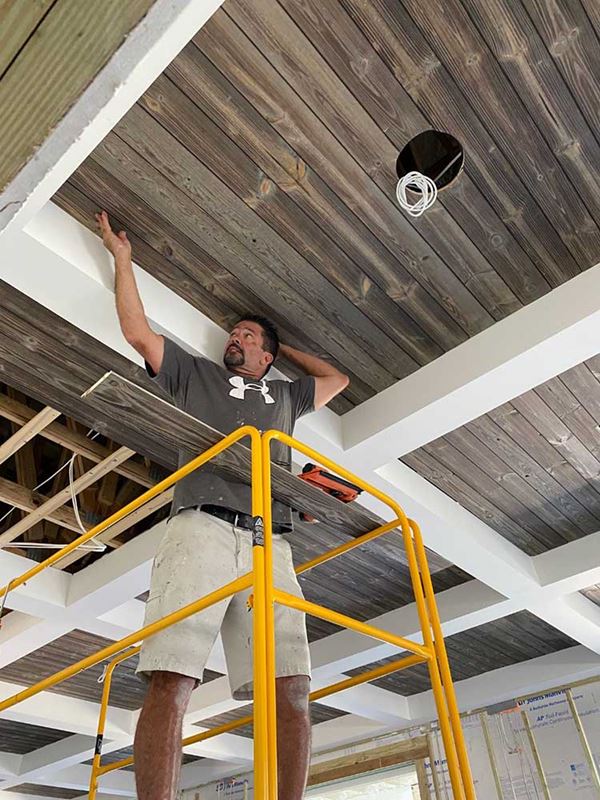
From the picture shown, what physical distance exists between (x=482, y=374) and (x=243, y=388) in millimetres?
984

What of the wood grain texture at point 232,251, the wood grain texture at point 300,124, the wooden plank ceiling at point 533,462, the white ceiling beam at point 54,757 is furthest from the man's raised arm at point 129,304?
the white ceiling beam at point 54,757

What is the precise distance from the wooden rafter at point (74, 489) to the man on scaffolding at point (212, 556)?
108 centimetres

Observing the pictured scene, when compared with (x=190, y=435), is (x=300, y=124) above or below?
above

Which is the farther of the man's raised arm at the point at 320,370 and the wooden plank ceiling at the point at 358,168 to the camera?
the man's raised arm at the point at 320,370

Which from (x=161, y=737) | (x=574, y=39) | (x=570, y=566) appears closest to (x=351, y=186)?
(x=574, y=39)

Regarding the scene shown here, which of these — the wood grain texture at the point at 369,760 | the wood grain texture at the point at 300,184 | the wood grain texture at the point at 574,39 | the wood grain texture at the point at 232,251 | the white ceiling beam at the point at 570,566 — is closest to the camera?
the wood grain texture at the point at 574,39

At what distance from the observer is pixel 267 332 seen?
106 inches

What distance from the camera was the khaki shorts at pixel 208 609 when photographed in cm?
173

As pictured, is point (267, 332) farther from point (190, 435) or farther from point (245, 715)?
point (245, 715)

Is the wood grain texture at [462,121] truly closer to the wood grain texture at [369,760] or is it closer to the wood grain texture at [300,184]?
the wood grain texture at [300,184]

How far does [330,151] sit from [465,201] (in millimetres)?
538

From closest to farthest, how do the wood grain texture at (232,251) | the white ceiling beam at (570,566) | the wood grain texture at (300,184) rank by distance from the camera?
the wood grain texture at (300,184) < the wood grain texture at (232,251) < the white ceiling beam at (570,566)

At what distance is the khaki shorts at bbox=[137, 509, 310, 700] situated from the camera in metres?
1.73

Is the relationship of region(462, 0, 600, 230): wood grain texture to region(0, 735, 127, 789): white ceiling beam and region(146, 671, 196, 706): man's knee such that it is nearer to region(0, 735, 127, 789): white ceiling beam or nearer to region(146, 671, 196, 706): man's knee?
region(146, 671, 196, 706): man's knee
